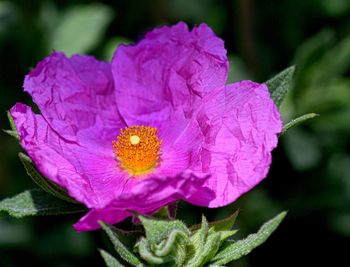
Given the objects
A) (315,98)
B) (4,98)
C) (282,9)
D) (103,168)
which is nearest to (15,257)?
(4,98)

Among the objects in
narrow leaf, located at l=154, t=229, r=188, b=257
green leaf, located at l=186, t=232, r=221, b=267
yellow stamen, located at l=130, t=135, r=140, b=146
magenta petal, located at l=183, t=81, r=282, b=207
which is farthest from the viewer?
yellow stamen, located at l=130, t=135, r=140, b=146

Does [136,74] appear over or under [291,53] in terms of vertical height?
over

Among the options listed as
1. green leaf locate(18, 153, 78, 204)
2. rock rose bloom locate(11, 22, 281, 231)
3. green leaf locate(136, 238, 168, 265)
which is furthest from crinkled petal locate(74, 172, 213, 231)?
green leaf locate(18, 153, 78, 204)

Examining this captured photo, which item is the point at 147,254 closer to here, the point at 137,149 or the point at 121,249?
the point at 121,249

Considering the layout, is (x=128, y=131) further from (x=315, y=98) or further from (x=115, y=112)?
(x=315, y=98)

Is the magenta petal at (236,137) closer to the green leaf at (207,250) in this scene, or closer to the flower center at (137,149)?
the green leaf at (207,250)

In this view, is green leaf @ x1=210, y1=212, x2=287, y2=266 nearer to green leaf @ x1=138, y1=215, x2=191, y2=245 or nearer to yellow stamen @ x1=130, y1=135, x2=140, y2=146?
green leaf @ x1=138, y1=215, x2=191, y2=245

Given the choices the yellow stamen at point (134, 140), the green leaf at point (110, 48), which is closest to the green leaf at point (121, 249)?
the yellow stamen at point (134, 140)

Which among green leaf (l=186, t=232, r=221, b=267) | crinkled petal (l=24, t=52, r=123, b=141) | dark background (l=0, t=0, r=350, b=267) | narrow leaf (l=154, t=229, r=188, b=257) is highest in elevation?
crinkled petal (l=24, t=52, r=123, b=141)
